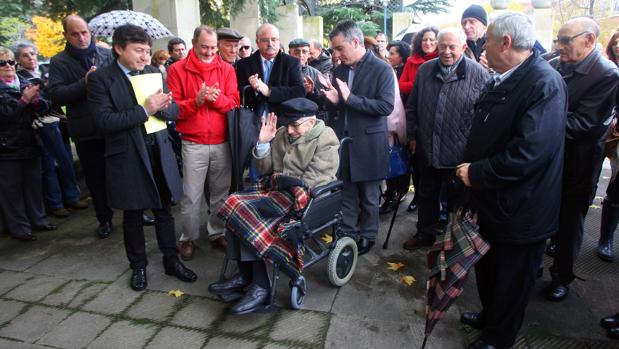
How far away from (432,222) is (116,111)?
297 centimetres

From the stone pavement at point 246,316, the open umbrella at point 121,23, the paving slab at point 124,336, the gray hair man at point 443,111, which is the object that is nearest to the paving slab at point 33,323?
the stone pavement at point 246,316

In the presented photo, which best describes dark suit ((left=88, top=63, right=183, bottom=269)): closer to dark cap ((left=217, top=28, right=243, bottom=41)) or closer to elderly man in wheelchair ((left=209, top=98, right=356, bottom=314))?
elderly man in wheelchair ((left=209, top=98, right=356, bottom=314))

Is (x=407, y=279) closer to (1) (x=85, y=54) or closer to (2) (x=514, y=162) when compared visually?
(2) (x=514, y=162)

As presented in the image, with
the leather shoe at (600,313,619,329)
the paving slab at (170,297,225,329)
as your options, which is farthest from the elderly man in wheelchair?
the leather shoe at (600,313,619,329)

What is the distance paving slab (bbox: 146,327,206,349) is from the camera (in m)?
2.72

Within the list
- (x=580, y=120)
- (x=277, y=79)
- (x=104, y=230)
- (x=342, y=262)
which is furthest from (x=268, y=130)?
(x=104, y=230)

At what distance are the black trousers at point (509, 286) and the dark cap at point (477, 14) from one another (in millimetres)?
3027

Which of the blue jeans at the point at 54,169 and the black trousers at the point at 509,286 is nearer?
the black trousers at the point at 509,286

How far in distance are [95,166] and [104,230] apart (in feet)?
2.30

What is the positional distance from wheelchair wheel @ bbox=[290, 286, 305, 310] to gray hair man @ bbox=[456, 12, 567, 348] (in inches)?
51.1

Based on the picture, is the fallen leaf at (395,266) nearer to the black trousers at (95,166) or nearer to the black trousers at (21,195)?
the black trousers at (95,166)

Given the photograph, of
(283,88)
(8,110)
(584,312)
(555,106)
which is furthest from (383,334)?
(8,110)

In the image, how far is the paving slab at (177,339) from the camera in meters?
2.72

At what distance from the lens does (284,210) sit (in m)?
2.98
